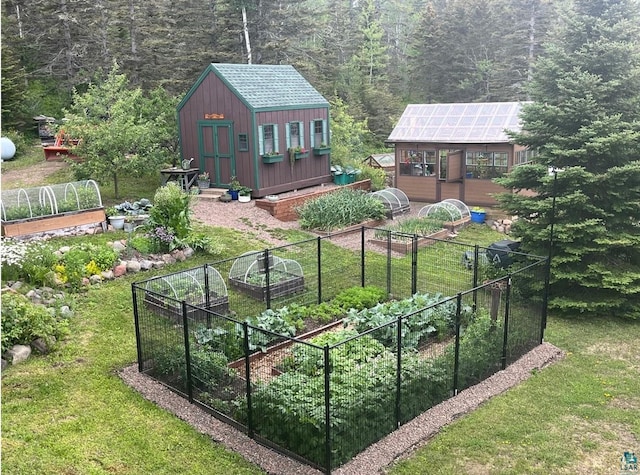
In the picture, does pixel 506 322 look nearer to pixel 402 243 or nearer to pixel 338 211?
pixel 402 243

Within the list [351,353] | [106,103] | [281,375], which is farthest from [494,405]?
[106,103]

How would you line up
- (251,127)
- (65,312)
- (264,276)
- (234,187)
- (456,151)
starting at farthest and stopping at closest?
(456,151) < (234,187) < (251,127) < (264,276) < (65,312)

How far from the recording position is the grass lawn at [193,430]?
6.13m

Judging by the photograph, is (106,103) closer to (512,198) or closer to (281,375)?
(512,198)

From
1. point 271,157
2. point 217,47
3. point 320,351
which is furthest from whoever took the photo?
point 217,47

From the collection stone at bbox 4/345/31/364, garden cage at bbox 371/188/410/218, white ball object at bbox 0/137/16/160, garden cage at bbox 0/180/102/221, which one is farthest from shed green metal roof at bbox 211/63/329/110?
stone at bbox 4/345/31/364

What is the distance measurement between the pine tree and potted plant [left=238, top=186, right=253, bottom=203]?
839 centimetres

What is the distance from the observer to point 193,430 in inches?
267

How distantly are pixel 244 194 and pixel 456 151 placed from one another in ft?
23.1

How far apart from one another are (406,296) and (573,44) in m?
5.88

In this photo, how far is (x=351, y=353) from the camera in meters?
6.86

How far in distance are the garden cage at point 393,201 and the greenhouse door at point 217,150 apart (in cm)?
448

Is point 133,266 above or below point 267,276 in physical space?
below

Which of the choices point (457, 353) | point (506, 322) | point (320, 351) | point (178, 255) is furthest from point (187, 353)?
point (178, 255)
